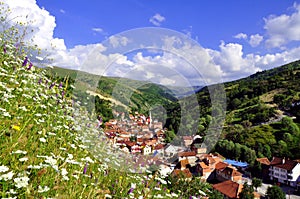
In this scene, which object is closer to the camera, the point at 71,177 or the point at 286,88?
the point at 71,177

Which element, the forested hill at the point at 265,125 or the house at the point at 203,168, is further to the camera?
the forested hill at the point at 265,125

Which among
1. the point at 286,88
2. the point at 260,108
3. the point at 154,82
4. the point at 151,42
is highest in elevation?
the point at 286,88

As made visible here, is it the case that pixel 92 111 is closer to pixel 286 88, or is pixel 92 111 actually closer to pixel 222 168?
pixel 222 168

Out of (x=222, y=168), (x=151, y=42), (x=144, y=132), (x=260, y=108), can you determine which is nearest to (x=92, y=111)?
(x=144, y=132)

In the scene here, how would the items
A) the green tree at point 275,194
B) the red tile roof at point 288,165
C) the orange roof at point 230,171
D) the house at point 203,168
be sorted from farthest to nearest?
the red tile roof at point 288,165 < the orange roof at point 230,171 < the house at point 203,168 < the green tree at point 275,194

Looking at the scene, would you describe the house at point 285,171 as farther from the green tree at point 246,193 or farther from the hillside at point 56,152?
the hillside at point 56,152

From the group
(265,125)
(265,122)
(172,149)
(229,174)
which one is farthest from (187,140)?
(265,122)

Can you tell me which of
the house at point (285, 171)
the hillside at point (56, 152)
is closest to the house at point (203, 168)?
the house at point (285, 171)

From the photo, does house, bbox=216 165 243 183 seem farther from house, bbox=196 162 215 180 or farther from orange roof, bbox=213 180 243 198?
orange roof, bbox=213 180 243 198
